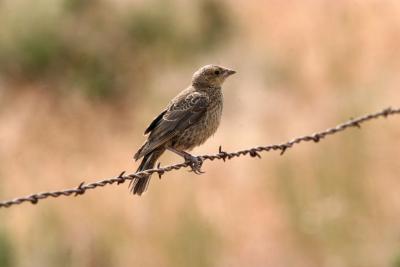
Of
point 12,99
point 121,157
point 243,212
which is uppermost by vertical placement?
point 12,99

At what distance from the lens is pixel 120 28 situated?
→ 61.9ft

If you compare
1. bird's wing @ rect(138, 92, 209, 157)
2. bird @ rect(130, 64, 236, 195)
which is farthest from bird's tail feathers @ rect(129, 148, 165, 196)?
bird's wing @ rect(138, 92, 209, 157)

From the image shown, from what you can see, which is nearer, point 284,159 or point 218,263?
point 218,263

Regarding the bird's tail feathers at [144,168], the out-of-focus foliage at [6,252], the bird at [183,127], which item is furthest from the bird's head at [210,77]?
the out-of-focus foliage at [6,252]

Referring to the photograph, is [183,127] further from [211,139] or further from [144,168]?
[211,139]

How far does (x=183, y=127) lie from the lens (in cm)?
810

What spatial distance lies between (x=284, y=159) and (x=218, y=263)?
2162mm

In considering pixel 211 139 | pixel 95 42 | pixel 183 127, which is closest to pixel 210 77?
pixel 183 127

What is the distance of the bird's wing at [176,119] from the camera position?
26.2 ft

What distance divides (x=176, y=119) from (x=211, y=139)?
6.31 metres

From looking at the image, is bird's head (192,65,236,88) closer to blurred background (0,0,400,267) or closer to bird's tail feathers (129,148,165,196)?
bird's tail feathers (129,148,165,196)

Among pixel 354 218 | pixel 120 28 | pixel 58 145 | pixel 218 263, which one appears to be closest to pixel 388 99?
pixel 354 218

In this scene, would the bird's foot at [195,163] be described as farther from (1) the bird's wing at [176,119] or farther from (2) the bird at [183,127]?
(1) the bird's wing at [176,119]

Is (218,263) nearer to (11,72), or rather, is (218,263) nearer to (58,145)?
(58,145)
